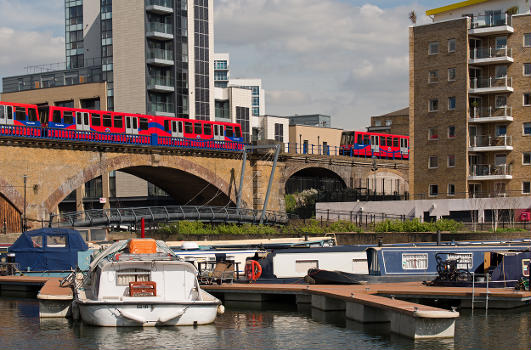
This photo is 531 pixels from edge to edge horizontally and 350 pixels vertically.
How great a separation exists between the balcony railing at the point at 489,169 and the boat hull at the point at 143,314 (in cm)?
4892

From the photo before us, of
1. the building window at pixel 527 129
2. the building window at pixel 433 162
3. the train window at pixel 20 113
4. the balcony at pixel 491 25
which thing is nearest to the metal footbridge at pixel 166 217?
the train window at pixel 20 113

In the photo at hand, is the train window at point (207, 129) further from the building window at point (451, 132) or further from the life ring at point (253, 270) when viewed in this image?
the life ring at point (253, 270)

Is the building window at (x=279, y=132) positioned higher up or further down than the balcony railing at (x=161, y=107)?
further down

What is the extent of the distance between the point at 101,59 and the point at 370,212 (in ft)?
126

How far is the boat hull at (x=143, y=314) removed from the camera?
28.4m

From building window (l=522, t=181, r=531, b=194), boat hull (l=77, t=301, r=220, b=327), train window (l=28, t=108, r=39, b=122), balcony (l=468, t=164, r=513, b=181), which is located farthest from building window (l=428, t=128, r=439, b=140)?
boat hull (l=77, t=301, r=220, b=327)

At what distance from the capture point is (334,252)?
3772cm

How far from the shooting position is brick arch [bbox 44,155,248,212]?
67.5 m

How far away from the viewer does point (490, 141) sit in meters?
73.0

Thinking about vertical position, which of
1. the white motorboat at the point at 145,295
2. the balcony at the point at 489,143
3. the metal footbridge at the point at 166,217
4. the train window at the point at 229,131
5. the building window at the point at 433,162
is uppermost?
the train window at the point at 229,131

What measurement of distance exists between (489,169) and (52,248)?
4329 centimetres

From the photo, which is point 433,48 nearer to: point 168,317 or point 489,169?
point 489,169

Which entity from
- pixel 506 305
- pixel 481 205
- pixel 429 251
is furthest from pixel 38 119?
pixel 506 305

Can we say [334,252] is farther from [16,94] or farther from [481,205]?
[16,94]
